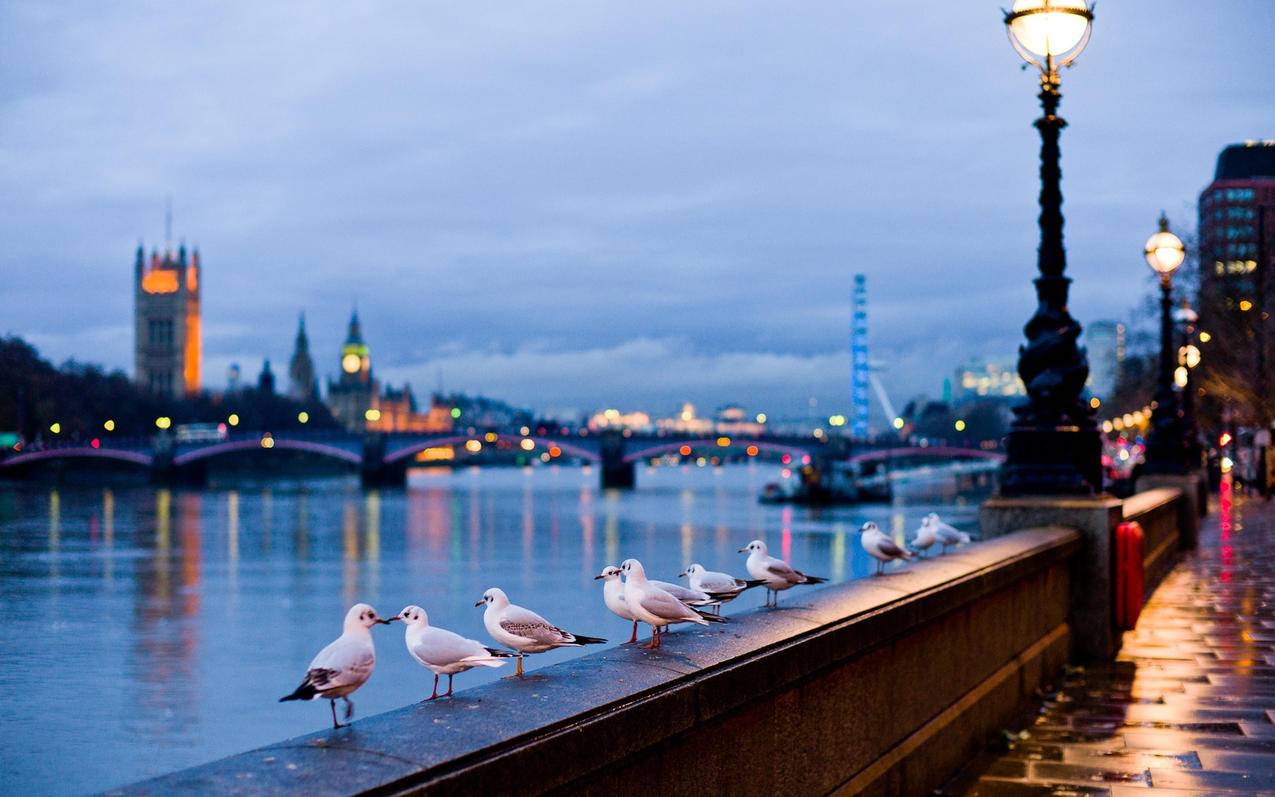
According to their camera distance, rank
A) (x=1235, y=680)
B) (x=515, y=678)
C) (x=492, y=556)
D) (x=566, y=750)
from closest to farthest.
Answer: (x=566, y=750)
(x=515, y=678)
(x=1235, y=680)
(x=492, y=556)

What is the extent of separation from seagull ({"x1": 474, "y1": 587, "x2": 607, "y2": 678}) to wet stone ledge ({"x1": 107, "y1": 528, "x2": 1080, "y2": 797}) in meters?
0.22

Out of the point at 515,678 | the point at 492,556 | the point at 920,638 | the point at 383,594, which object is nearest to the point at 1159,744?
the point at 920,638

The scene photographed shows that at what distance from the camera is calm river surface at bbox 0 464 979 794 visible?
70.6 feet

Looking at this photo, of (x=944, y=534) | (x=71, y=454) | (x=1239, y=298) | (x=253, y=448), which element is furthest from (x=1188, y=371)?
(x=253, y=448)

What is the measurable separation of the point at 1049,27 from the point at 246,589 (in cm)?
3475

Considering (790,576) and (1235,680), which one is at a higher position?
(790,576)

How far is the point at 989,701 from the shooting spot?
7.84 m

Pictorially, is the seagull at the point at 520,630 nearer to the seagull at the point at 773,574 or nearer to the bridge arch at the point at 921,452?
the seagull at the point at 773,574

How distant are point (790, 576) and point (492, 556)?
47001mm

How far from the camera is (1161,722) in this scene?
8266mm

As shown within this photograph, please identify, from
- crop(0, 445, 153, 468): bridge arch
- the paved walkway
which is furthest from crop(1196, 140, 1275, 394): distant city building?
crop(0, 445, 153, 468): bridge arch

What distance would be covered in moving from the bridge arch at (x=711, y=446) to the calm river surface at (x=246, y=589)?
70.5ft

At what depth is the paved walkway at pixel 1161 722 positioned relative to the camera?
6.82 meters

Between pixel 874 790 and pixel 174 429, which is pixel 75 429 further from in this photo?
pixel 874 790
